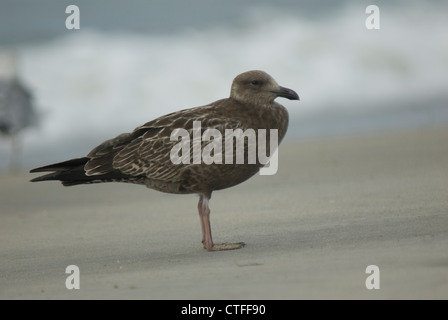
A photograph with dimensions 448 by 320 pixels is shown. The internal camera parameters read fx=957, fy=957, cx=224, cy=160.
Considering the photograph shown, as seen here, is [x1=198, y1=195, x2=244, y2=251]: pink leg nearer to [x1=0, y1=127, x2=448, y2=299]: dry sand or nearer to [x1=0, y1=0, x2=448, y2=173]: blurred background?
[x1=0, y1=127, x2=448, y2=299]: dry sand

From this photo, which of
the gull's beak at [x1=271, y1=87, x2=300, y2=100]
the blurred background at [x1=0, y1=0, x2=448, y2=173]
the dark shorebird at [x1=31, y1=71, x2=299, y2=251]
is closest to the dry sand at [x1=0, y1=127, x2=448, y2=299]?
the dark shorebird at [x1=31, y1=71, x2=299, y2=251]

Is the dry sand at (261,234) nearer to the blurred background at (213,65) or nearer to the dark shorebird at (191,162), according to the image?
the dark shorebird at (191,162)

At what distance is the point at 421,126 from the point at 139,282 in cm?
1000

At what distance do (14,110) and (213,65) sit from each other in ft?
17.5

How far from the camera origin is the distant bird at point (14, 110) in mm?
15680

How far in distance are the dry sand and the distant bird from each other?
2.31m

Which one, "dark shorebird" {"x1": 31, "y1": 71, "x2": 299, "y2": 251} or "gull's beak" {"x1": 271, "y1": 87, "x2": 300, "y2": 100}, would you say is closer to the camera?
"dark shorebird" {"x1": 31, "y1": 71, "x2": 299, "y2": 251}

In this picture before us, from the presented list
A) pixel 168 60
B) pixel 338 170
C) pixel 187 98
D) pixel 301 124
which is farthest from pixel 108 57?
pixel 338 170

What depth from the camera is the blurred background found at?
1734 centimetres

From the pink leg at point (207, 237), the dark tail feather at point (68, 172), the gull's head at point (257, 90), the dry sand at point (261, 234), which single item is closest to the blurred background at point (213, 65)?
the dry sand at point (261, 234)

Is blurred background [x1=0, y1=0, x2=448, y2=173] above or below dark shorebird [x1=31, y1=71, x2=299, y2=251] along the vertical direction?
above

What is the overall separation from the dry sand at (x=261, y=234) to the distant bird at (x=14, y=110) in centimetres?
231

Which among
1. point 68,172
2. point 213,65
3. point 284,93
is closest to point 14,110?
point 213,65

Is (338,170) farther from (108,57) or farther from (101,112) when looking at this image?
(108,57)
